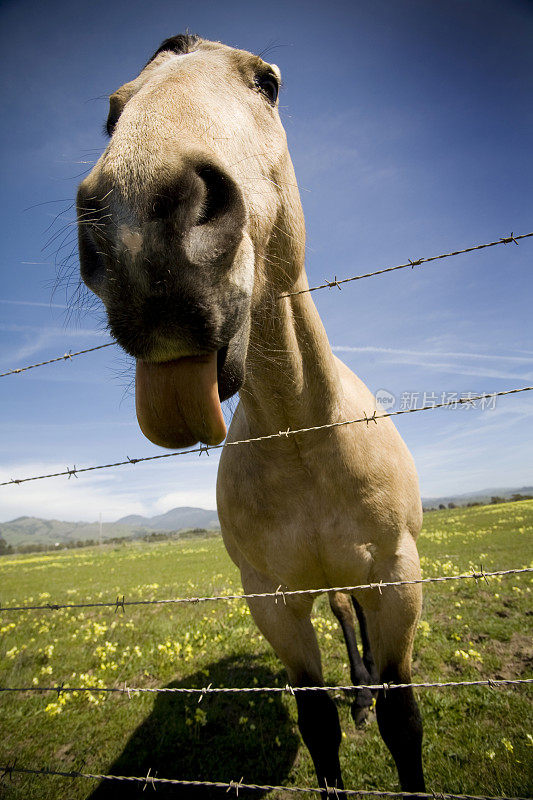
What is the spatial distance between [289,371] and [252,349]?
0.87ft

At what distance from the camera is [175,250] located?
38.8 inches

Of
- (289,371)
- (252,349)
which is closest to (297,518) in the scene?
(289,371)

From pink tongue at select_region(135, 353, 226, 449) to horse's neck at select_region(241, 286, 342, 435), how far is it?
2.51ft

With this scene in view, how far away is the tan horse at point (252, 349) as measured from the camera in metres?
1.02

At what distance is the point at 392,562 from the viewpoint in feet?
7.88

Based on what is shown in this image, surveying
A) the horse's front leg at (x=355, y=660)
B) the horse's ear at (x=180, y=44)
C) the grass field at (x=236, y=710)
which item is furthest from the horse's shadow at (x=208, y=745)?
the horse's ear at (x=180, y=44)

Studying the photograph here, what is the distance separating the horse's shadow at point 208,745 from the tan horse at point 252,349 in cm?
100

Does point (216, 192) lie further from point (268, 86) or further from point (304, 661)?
point (304, 661)

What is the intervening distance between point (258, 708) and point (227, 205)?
4.78 m

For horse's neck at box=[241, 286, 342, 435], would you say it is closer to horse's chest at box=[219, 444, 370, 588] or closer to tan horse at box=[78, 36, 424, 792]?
tan horse at box=[78, 36, 424, 792]

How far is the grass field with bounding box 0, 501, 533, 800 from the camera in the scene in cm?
304

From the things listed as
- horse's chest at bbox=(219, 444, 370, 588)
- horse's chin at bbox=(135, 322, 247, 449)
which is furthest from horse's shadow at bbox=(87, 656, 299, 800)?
horse's chin at bbox=(135, 322, 247, 449)

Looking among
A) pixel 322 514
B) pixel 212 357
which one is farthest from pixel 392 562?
pixel 212 357

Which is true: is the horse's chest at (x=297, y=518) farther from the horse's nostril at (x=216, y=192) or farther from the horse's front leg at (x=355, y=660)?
the horse's front leg at (x=355, y=660)
